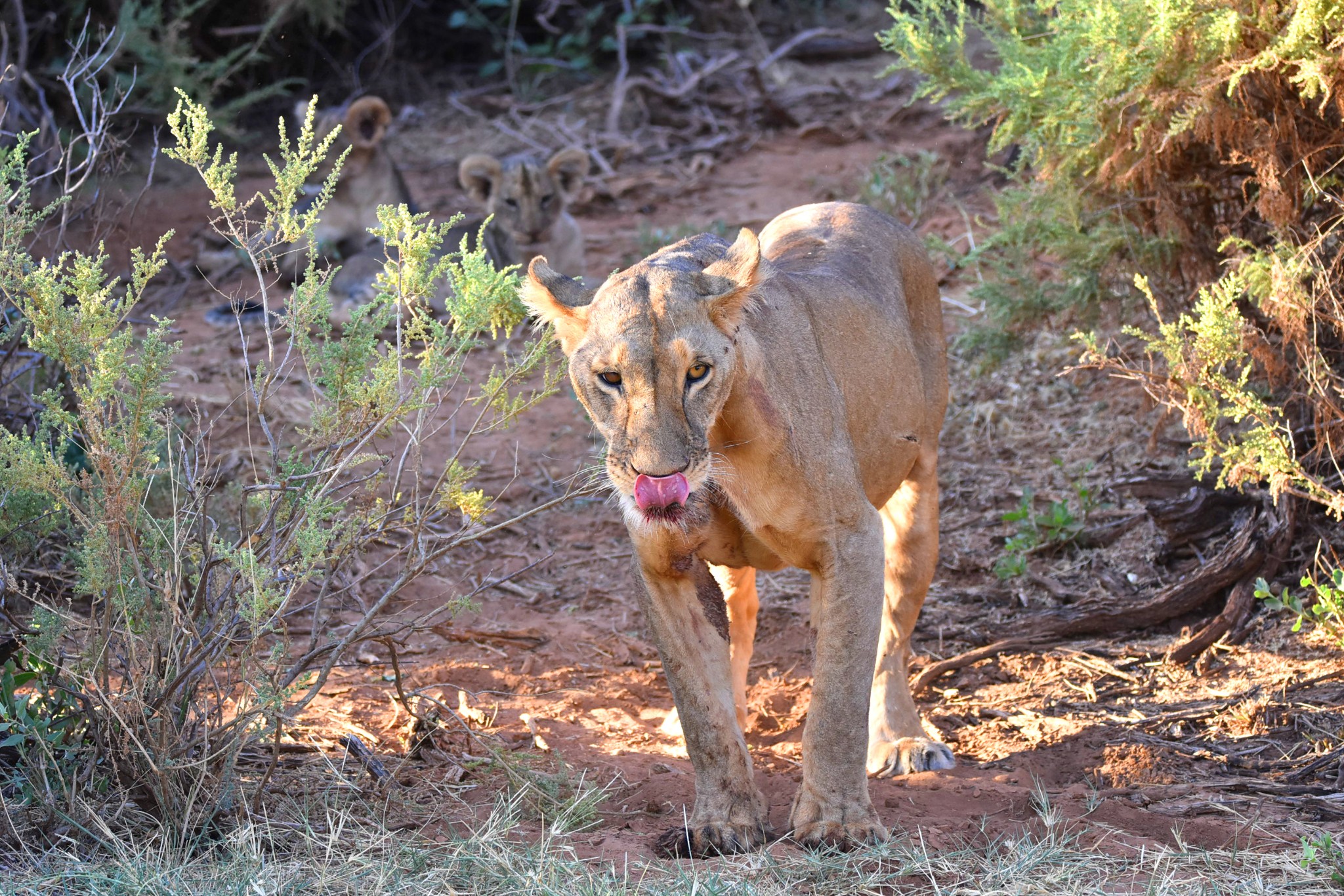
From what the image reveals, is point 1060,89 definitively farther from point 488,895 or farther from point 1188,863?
point 488,895

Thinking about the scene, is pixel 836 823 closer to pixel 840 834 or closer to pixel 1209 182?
pixel 840 834

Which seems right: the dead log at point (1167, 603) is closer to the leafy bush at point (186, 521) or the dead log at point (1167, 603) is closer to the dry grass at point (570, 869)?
the dry grass at point (570, 869)

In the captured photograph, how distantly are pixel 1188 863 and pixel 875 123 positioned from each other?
9.16 metres

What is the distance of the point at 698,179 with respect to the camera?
1152 cm

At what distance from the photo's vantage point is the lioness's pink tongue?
349 centimetres

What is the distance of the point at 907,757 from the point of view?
15.6 feet

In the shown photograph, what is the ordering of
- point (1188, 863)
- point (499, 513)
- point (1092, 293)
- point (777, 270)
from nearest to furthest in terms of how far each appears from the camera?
point (1188, 863) < point (777, 270) < point (1092, 293) < point (499, 513)

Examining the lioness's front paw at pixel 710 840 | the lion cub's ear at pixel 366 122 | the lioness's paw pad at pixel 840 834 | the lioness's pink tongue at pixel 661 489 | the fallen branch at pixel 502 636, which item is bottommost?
the fallen branch at pixel 502 636

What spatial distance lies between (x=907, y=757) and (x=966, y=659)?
0.98 m

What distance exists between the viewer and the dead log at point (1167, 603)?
5590 mm

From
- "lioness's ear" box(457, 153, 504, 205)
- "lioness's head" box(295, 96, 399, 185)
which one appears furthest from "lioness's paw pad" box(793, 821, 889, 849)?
"lioness's head" box(295, 96, 399, 185)

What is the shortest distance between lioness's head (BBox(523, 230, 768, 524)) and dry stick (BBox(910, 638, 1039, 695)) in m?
2.03

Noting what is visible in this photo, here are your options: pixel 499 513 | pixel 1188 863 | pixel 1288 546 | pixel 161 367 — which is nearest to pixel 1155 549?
pixel 1288 546

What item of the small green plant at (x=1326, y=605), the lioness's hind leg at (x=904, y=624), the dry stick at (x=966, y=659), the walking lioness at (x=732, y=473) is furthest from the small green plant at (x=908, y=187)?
the walking lioness at (x=732, y=473)
